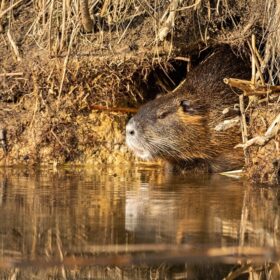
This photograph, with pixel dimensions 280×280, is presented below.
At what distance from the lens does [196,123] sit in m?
6.57

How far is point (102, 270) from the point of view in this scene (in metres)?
3.11

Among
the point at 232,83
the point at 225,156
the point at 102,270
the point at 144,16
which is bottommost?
the point at 102,270

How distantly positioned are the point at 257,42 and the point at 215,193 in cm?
166

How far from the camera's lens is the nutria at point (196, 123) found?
256 inches

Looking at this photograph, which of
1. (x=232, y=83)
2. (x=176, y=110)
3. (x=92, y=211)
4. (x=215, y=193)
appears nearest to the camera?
(x=92, y=211)

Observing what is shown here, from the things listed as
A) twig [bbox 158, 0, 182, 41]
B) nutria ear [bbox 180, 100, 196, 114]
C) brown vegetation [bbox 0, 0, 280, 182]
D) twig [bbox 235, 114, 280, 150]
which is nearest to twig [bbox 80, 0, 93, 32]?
brown vegetation [bbox 0, 0, 280, 182]

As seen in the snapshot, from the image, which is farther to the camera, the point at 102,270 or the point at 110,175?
the point at 110,175

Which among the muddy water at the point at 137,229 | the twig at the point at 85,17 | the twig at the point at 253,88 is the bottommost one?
the muddy water at the point at 137,229

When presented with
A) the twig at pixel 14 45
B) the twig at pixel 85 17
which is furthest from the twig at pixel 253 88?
the twig at pixel 14 45

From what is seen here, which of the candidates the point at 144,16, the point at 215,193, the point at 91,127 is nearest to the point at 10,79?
the point at 91,127

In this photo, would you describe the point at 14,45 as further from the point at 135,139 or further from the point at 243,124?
the point at 243,124

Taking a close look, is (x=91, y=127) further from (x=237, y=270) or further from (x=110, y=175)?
(x=237, y=270)

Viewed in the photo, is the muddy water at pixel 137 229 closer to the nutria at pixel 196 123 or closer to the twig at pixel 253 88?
the twig at pixel 253 88

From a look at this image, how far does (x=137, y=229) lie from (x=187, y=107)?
292 cm
